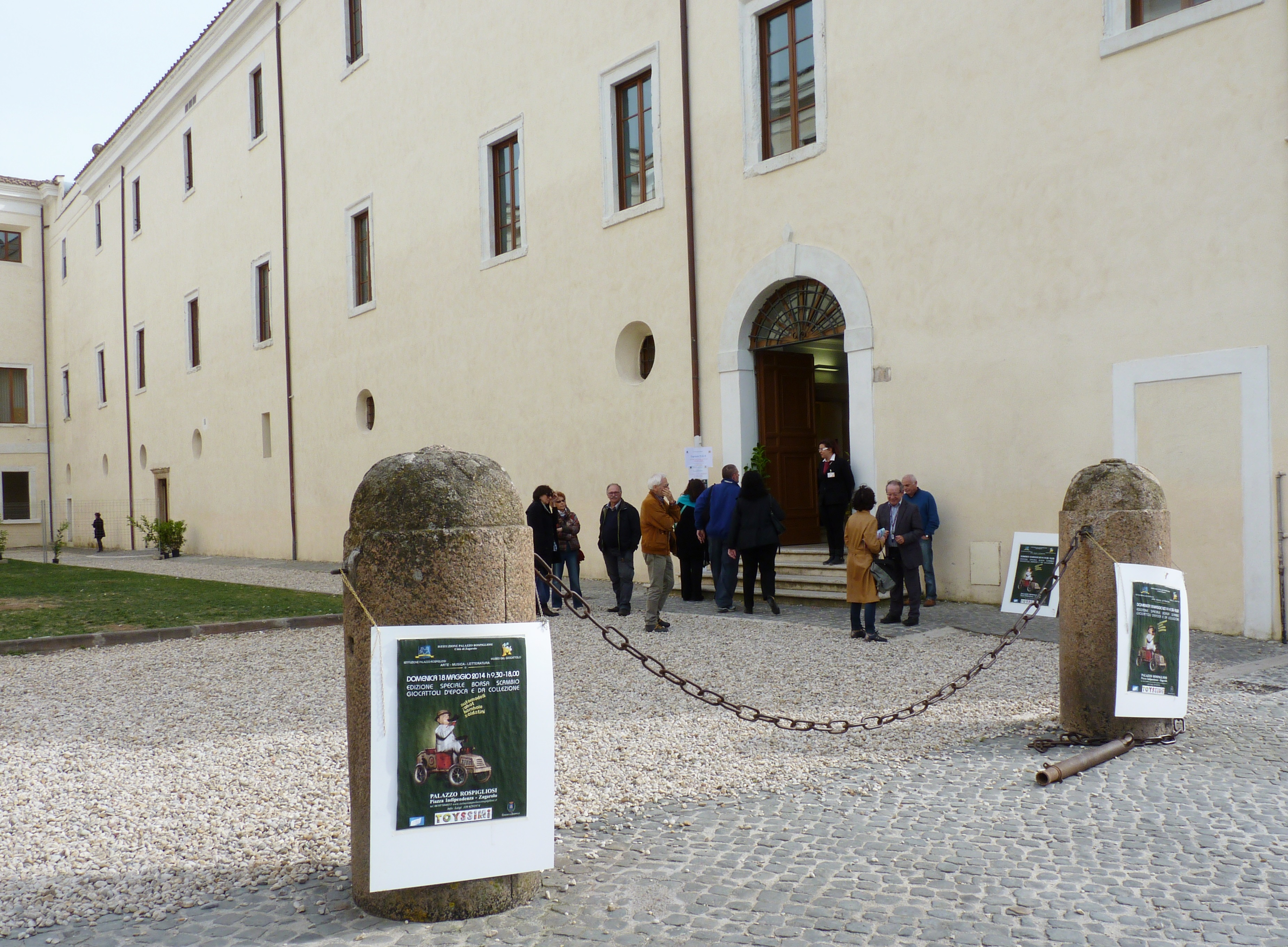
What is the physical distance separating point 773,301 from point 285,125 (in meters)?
14.1

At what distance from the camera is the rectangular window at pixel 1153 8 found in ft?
30.7

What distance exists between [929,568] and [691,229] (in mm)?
5133

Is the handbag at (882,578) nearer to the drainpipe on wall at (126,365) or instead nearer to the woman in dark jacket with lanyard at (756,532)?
the woman in dark jacket with lanyard at (756,532)

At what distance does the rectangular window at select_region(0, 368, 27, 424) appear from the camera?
124 ft

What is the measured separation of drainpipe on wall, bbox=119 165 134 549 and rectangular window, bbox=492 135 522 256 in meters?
19.5

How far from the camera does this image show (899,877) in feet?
12.0

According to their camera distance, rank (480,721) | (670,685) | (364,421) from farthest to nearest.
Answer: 1. (364,421)
2. (670,685)
3. (480,721)

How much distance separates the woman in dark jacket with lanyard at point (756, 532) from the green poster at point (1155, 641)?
549 centimetres

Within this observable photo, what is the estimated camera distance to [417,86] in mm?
18328

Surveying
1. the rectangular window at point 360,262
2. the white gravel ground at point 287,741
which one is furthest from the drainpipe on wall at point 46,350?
the white gravel ground at point 287,741

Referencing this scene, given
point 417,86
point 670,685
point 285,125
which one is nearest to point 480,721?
point 670,685

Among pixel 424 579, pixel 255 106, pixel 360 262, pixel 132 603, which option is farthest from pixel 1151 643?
pixel 255 106

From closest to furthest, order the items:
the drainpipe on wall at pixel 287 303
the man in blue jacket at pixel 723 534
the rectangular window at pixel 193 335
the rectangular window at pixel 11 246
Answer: the man in blue jacket at pixel 723 534 → the drainpipe on wall at pixel 287 303 → the rectangular window at pixel 193 335 → the rectangular window at pixel 11 246

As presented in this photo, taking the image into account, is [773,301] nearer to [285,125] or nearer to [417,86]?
[417,86]
